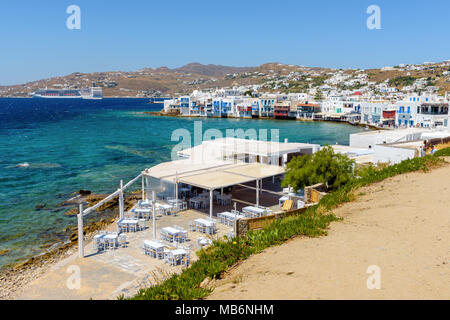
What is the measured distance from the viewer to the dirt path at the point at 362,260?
18.3 feet

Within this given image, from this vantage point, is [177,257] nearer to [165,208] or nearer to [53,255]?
[165,208]

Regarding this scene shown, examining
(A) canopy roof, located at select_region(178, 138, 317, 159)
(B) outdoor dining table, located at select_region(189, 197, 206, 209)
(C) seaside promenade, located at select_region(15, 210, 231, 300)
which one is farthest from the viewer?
(A) canopy roof, located at select_region(178, 138, 317, 159)

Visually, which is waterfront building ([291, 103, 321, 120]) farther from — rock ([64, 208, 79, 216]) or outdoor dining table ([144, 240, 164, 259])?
outdoor dining table ([144, 240, 164, 259])

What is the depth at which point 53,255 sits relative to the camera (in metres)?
14.1

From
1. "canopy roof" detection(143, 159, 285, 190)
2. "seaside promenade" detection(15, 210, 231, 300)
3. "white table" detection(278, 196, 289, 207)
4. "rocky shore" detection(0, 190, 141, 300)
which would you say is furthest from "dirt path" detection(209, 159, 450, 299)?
"rocky shore" detection(0, 190, 141, 300)

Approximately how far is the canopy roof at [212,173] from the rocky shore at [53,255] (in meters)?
3.22

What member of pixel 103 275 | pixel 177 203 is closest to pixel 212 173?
pixel 177 203

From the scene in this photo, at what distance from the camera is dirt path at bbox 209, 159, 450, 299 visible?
559 cm

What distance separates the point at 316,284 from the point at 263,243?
7.55ft

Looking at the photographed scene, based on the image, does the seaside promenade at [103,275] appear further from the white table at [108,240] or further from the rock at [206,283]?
the rock at [206,283]

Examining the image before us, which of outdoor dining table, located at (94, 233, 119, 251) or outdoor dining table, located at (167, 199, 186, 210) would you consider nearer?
outdoor dining table, located at (94, 233, 119, 251)

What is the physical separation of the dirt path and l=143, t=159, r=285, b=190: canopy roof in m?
6.43
